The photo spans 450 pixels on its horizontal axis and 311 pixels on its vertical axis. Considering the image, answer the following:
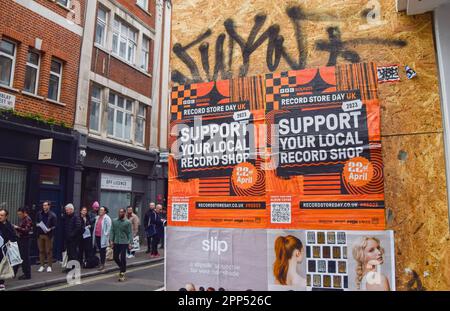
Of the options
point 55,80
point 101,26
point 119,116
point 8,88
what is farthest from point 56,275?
point 101,26

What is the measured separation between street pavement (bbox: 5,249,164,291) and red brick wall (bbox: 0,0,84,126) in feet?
15.6

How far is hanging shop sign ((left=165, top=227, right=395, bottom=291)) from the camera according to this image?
3.04 m

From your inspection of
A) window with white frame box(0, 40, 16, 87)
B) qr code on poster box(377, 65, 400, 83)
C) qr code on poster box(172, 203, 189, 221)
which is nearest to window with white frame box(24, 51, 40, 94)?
window with white frame box(0, 40, 16, 87)

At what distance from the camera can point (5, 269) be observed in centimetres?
762

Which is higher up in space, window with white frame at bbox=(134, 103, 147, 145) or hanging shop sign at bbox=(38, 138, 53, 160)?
window with white frame at bbox=(134, 103, 147, 145)

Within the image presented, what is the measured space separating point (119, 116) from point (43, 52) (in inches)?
187

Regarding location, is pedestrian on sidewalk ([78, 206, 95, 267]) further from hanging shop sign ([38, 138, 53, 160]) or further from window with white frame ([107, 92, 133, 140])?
window with white frame ([107, 92, 133, 140])

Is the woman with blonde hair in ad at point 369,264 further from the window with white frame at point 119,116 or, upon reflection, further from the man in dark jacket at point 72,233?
the window with white frame at point 119,116

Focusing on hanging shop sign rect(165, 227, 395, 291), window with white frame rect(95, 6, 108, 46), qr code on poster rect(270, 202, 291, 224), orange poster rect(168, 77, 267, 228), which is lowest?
hanging shop sign rect(165, 227, 395, 291)

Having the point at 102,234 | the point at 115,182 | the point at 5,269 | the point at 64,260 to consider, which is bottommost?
the point at 64,260

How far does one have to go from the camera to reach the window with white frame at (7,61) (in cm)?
1055

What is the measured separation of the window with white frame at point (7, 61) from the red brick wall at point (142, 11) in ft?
19.7

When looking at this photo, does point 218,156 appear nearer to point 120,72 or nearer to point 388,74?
point 388,74
